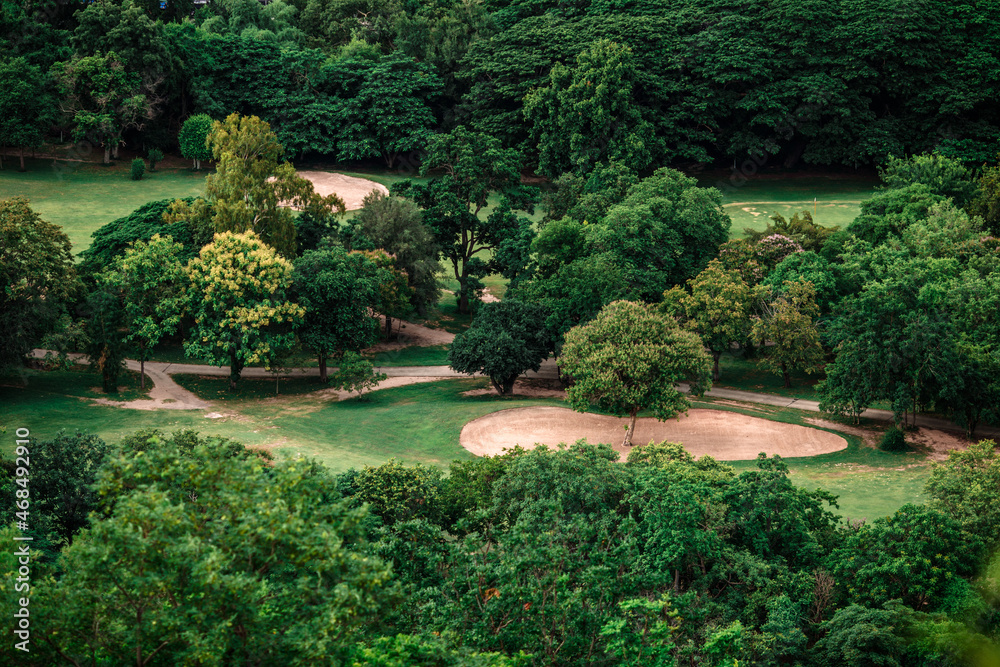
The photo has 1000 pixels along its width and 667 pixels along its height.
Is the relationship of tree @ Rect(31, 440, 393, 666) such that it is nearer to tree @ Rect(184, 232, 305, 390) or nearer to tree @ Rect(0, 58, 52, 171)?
tree @ Rect(184, 232, 305, 390)

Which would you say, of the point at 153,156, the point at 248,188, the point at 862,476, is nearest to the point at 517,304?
the point at 248,188

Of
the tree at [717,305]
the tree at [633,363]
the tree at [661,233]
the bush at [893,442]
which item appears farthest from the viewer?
the tree at [661,233]

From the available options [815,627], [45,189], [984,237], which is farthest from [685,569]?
[45,189]

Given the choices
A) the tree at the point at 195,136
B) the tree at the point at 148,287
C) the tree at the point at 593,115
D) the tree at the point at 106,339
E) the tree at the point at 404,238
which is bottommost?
the tree at the point at 106,339

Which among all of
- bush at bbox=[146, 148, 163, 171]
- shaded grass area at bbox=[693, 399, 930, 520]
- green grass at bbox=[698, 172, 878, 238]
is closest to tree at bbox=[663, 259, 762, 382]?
shaded grass area at bbox=[693, 399, 930, 520]

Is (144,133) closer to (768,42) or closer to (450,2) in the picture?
(450,2)

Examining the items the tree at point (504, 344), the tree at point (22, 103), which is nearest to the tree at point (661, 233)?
the tree at point (504, 344)

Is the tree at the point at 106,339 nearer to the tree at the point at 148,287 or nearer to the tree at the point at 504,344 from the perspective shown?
the tree at the point at 148,287
